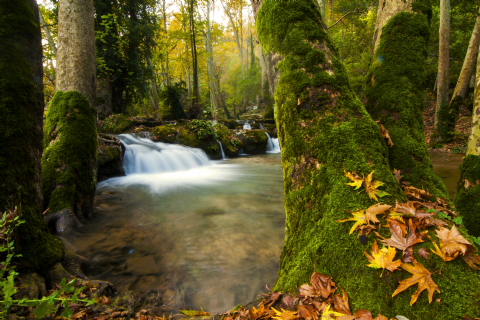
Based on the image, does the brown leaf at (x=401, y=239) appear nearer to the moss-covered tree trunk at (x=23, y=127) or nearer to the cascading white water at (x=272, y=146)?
the moss-covered tree trunk at (x=23, y=127)

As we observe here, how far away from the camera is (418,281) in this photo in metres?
1.15

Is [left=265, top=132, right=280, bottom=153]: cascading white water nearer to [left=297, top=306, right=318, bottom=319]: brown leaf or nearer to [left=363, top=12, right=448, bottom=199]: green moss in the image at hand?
[left=363, top=12, right=448, bottom=199]: green moss

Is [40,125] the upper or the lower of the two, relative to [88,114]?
lower

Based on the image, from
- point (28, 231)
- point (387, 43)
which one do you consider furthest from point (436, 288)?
point (28, 231)

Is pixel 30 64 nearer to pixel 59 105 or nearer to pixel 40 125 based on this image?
pixel 40 125

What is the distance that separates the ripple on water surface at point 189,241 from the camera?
2.75m

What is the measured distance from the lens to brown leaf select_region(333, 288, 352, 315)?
1.22 meters

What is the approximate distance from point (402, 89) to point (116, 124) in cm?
1328

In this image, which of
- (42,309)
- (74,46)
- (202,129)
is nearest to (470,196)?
(42,309)

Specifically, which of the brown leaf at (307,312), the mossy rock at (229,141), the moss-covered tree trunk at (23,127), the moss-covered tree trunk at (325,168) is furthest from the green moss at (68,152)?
the mossy rock at (229,141)

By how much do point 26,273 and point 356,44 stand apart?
22.2 m

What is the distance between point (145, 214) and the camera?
16.7ft

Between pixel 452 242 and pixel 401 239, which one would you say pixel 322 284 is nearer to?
pixel 401 239

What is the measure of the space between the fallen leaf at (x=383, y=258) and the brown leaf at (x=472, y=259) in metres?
0.31
